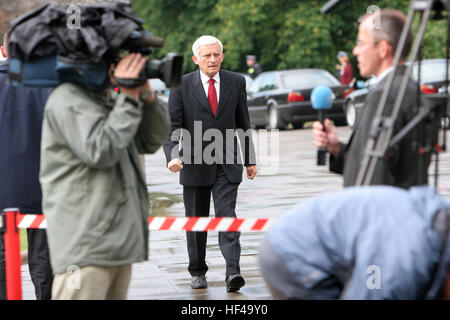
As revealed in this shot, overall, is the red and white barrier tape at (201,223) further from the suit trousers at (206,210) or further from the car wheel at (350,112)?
the car wheel at (350,112)

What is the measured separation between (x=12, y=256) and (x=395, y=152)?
2507 millimetres

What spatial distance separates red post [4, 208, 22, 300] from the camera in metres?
5.29

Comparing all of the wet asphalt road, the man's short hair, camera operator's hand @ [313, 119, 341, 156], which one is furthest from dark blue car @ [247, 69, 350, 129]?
the man's short hair

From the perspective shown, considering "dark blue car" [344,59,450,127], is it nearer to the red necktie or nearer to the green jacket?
the red necktie

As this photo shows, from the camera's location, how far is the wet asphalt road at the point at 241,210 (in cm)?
712

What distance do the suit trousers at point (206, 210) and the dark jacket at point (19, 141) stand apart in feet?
5.65

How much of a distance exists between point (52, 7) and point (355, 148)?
5.39 ft

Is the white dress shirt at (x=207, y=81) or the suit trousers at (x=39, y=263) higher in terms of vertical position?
the white dress shirt at (x=207, y=81)

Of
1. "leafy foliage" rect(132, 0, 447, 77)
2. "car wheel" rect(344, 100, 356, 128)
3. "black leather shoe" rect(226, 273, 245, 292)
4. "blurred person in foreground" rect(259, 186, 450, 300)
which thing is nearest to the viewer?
"blurred person in foreground" rect(259, 186, 450, 300)

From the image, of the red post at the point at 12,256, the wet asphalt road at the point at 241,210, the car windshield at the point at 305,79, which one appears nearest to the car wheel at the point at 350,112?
the car windshield at the point at 305,79

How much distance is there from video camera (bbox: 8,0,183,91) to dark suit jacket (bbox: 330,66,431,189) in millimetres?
1065

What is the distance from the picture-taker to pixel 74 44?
397cm
